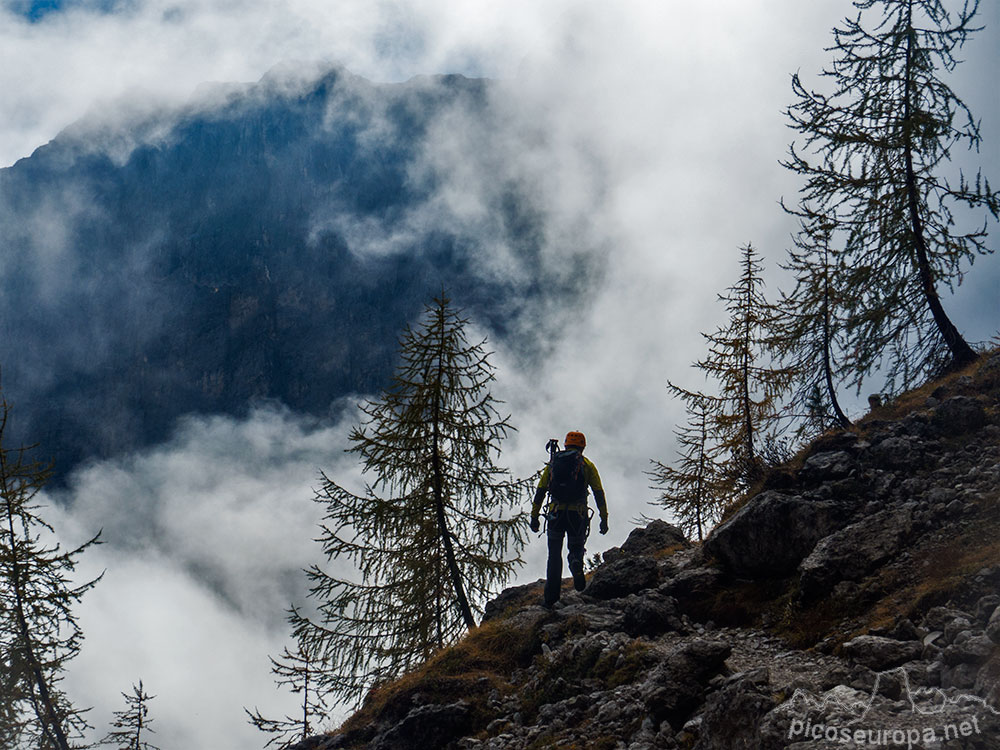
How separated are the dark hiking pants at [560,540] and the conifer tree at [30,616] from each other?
38.6 ft

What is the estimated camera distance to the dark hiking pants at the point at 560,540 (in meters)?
10.9

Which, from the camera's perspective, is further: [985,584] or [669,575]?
[669,575]

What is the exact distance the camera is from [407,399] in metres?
16.6

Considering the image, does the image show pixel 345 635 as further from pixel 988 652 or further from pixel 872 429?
pixel 988 652

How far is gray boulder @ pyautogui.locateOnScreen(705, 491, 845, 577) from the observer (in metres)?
8.94

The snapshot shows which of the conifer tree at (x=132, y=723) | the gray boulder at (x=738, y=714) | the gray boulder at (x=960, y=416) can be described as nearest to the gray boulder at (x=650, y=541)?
the gray boulder at (x=960, y=416)

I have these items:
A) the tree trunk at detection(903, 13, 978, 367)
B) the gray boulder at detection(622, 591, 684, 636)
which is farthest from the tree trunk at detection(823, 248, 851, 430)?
the gray boulder at detection(622, 591, 684, 636)

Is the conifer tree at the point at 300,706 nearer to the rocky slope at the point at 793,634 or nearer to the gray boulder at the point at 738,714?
the rocky slope at the point at 793,634

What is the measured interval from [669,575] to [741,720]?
17.7 feet

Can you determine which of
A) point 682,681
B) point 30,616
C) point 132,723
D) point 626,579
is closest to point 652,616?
point 626,579

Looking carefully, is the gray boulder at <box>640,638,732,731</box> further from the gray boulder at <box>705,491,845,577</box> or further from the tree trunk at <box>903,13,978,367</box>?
the tree trunk at <box>903,13,978,367</box>

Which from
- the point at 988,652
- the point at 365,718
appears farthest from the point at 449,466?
the point at 988,652

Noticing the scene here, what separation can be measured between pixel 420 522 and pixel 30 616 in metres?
9.43
